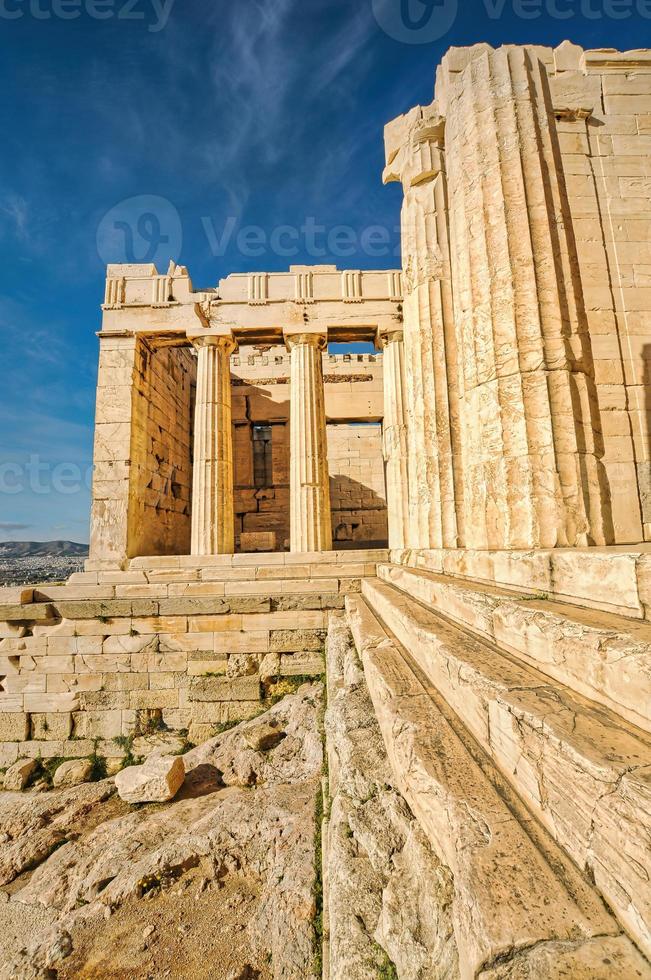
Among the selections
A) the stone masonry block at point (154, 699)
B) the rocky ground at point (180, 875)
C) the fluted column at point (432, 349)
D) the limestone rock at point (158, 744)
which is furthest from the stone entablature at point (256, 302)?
the rocky ground at point (180, 875)

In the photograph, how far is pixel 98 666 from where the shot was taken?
24.6 ft

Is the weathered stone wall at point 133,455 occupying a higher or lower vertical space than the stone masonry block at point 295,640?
higher

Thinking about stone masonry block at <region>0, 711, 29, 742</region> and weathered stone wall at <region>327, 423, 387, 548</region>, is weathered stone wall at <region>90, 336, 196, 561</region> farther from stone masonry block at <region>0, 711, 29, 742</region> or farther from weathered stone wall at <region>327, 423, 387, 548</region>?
weathered stone wall at <region>327, 423, 387, 548</region>

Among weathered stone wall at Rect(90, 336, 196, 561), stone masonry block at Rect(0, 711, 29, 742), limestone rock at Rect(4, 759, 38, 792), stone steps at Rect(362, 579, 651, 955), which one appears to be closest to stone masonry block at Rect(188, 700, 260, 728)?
limestone rock at Rect(4, 759, 38, 792)

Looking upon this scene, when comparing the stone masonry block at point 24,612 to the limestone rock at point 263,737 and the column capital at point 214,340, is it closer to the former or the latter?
the limestone rock at point 263,737

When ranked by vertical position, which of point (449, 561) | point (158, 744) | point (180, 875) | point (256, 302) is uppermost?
point (256, 302)

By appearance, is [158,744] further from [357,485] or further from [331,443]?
[331,443]

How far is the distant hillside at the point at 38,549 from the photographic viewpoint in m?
31.3

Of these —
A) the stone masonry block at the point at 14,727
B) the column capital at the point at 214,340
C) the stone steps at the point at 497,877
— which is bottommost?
the stone masonry block at the point at 14,727

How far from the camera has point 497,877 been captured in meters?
1.02

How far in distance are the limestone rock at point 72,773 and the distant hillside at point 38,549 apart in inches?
1076

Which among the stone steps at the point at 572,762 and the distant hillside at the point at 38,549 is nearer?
the stone steps at the point at 572,762

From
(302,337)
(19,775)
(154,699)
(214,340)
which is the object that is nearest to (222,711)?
(154,699)

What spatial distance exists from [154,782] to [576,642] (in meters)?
5.27
